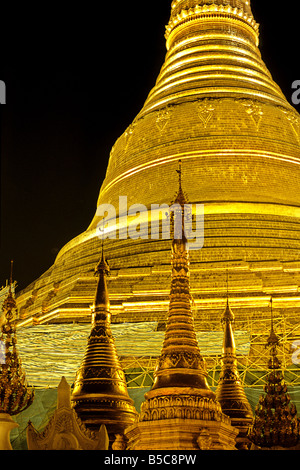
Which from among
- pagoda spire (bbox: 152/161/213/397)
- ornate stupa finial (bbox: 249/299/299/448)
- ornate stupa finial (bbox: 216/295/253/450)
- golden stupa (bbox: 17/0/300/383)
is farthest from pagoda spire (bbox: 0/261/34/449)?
golden stupa (bbox: 17/0/300/383)

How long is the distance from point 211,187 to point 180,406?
14.3 metres

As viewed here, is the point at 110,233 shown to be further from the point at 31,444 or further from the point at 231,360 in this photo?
the point at 31,444

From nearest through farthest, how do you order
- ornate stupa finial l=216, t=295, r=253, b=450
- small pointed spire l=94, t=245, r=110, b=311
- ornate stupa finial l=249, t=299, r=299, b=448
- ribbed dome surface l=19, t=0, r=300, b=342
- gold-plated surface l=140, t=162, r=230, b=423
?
1. gold-plated surface l=140, t=162, r=230, b=423
2. ornate stupa finial l=249, t=299, r=299, b=448
3. small pointed spire l=94, t=245, r=110, b=311
4. ornate stupa finial l=216, t=295, r=253, b=450
5. ribbed dome surface l=19, t=0, r=300, b=342

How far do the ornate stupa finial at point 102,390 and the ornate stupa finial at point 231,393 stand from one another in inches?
72.2

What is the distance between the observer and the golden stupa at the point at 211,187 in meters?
17.9

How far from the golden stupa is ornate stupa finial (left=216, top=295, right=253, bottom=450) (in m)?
4.02

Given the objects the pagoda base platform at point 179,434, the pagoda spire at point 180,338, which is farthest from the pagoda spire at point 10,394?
the pagoda spire at point 180,338

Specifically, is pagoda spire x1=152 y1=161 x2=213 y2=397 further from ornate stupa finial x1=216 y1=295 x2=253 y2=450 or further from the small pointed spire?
ornate stupa finial x1=216 y1=295 x2=253 y2=450

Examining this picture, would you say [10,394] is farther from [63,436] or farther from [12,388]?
[63,436]

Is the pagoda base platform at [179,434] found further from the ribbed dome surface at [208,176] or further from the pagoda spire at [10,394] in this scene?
the ribbed dome surface at [208,176]

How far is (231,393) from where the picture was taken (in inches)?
426

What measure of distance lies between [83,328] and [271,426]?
9.61 metres

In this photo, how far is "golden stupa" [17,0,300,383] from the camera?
58.6ft
